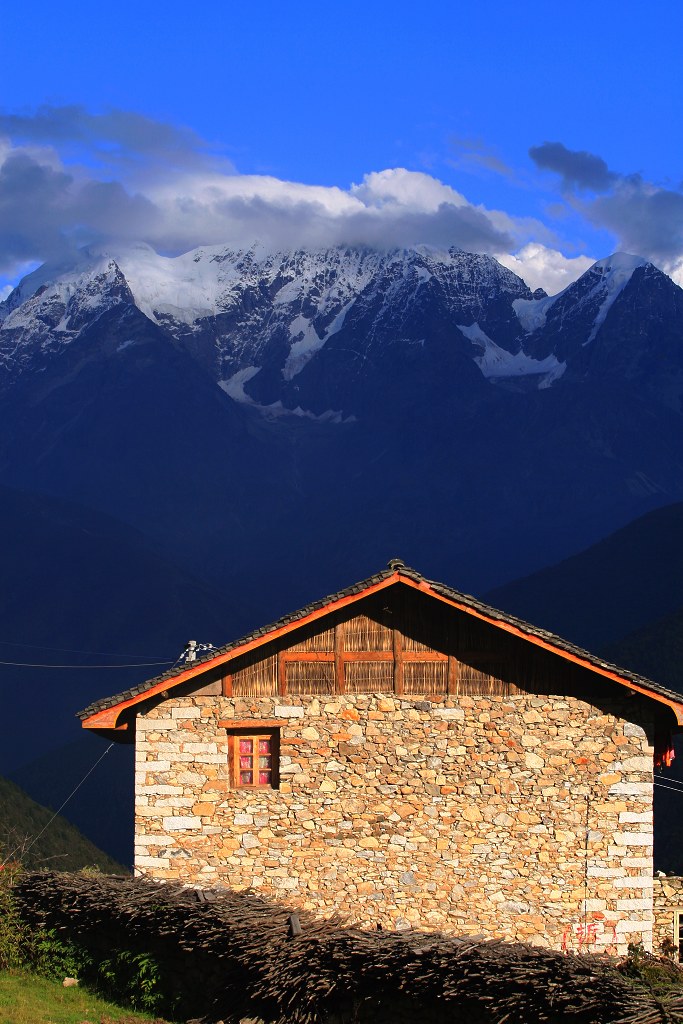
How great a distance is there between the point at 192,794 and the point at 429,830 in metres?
3.52

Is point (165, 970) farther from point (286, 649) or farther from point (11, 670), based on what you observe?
point (11, 670)

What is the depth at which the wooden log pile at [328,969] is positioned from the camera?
13211 millimetres

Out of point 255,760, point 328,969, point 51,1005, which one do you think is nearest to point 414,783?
point 255,760

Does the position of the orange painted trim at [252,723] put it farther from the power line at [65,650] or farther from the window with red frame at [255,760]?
the power line at [65,650]

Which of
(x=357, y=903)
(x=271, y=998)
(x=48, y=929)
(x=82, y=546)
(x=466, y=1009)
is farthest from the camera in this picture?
(x=82, y=546)

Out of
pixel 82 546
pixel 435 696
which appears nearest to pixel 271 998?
pixel 435 696

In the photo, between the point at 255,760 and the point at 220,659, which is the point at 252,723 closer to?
the point at 255,760

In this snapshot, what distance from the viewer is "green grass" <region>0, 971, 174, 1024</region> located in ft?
52.1

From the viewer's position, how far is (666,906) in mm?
22094

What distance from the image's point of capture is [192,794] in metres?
20.7

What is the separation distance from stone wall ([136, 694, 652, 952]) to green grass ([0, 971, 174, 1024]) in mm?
2853

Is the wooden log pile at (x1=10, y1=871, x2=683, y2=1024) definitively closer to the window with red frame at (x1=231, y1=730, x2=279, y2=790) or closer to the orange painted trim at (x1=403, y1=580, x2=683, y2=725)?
the window with red frame at (x1=231, y1=730, x2=279, y2=790)

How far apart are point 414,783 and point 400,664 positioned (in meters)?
1.78

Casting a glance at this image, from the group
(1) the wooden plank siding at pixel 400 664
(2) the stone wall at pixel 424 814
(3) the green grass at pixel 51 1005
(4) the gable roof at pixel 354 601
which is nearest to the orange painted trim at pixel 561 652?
(4) the gable roof at pixel 354 601
